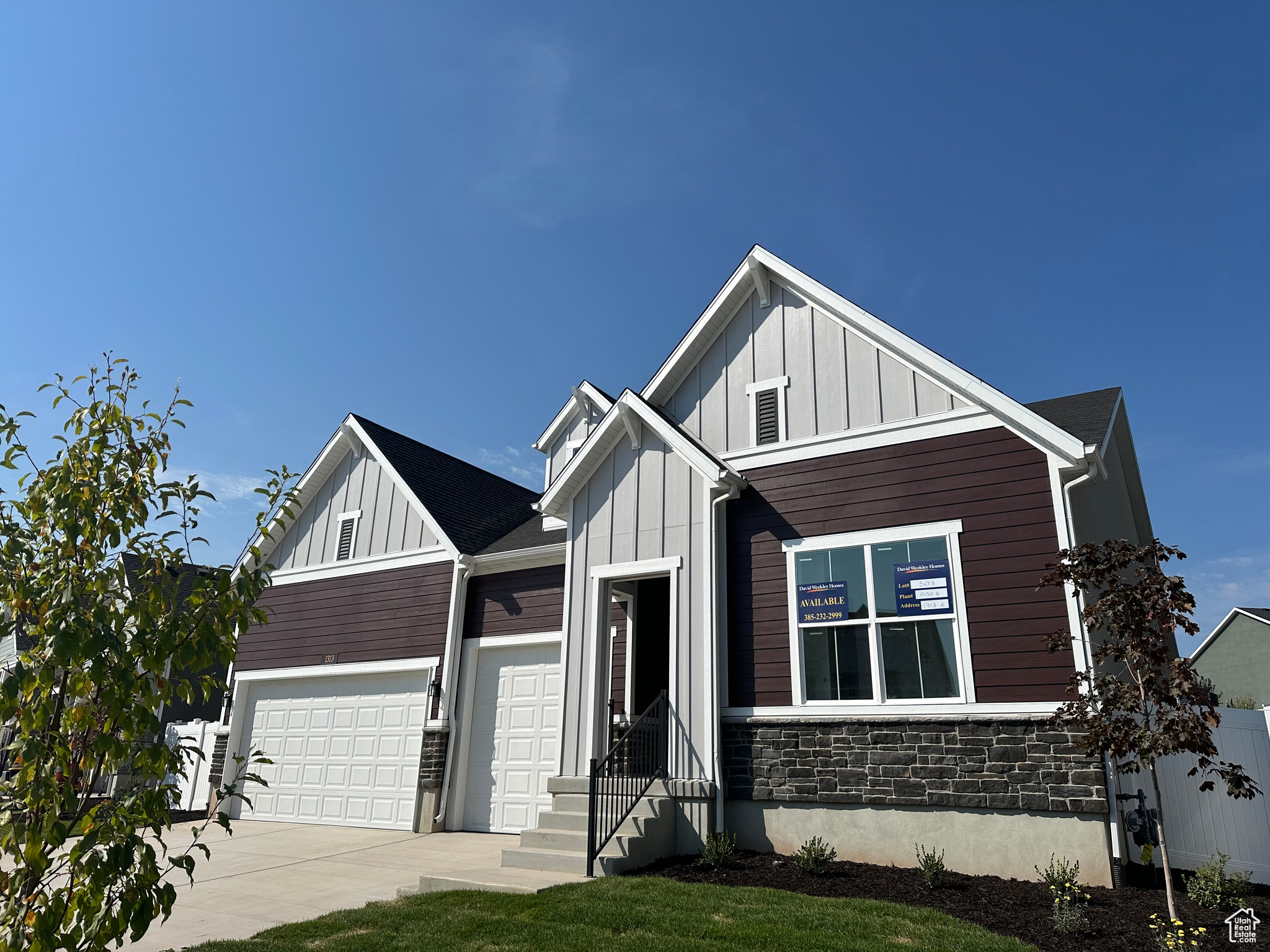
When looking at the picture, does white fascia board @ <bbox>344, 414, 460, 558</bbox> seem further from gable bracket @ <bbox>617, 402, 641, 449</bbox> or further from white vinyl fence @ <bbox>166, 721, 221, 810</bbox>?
white vinyl fence @ <bbox>166, 721, 221, 810</bbox>

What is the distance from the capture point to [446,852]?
10453 millimetres

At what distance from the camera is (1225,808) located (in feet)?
27.0

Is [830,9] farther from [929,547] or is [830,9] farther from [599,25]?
[929,547]

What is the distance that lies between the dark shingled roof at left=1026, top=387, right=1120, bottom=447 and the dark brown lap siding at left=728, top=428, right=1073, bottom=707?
0.72 metres

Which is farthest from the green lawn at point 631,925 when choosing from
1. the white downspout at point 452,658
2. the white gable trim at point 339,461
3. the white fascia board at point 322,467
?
the white fascia board at point 322,467

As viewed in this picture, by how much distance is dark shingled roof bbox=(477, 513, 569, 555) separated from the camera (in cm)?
1348

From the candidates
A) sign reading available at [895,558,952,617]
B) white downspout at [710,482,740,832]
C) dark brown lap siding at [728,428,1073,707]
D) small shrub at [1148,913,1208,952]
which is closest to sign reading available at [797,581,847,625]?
dark brown lap siding at [728,428,1073,707]

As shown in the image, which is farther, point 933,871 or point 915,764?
point 915,764

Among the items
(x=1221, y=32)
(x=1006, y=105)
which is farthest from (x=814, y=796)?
→ (x=1221, y=32)

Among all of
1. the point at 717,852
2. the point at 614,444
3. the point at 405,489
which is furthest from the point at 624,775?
the point at 405,489

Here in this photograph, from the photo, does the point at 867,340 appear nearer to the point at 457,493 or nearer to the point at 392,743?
the point at 457,493

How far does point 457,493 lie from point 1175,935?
13203 millimetres

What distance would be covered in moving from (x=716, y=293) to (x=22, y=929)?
10146 mm

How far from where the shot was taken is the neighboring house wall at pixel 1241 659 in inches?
1083
